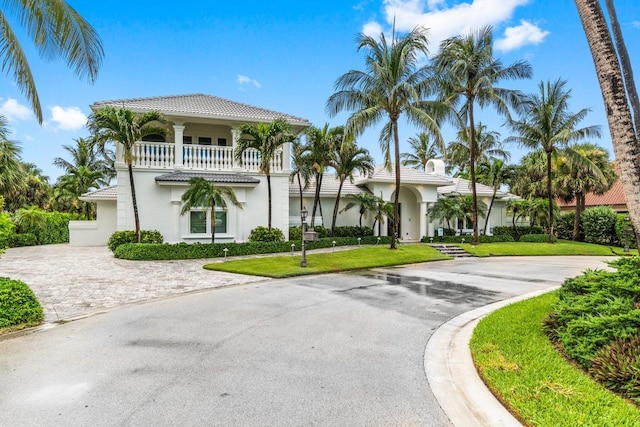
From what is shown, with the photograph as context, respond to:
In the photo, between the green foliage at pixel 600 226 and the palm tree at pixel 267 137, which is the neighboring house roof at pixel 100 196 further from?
the green foliage at pixel 600 226

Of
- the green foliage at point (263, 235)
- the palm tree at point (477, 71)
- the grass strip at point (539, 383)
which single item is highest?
the palm tree at point (477, 71)

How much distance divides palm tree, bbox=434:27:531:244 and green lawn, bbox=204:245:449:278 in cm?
1018

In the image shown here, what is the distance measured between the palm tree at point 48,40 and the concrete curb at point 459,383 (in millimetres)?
10070

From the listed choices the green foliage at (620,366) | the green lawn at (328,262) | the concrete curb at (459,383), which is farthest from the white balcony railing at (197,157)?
the green foliage at (620,366)

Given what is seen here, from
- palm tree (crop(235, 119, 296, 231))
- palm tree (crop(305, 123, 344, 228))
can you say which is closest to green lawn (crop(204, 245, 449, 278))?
palm tree (crop(235, 119, 296, 231))

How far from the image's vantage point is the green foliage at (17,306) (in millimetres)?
6484

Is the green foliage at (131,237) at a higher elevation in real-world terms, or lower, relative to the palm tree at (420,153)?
lower

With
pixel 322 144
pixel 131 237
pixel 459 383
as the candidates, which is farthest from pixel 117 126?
pixel 459 383

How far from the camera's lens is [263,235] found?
18.7 m

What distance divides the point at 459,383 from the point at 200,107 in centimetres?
1870

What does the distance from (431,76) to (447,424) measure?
1866 cm

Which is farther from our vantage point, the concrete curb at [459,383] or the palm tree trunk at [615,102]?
the palm tree trunk at [615,102]

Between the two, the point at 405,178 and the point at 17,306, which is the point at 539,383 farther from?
the point at 405,178

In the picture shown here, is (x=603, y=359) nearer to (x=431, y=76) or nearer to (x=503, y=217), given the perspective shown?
(x=431, y=76)
